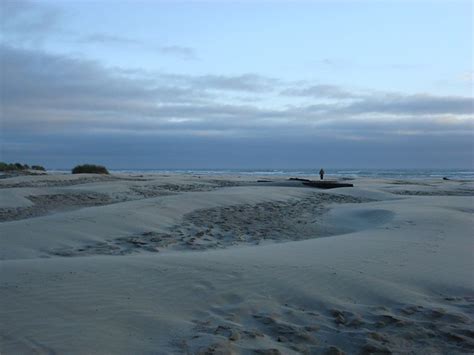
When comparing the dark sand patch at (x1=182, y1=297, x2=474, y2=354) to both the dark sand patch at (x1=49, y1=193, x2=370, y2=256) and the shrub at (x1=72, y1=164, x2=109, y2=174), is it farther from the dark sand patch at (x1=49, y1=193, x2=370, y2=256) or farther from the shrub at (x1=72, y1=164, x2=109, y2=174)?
the shrub at (x1=72, y1=164, x2=109, y2=174)

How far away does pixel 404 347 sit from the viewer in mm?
4332

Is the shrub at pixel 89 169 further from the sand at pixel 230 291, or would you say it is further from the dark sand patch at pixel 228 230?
the sand at pixel 230 291

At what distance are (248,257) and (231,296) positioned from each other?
1.82m

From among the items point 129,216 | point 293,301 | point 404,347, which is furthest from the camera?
point 129,216

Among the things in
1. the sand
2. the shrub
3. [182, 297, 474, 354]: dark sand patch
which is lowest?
[182, 297, 474, 354]: dark sand patch

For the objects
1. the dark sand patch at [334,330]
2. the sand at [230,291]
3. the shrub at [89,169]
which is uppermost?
the shrub at [89,169]

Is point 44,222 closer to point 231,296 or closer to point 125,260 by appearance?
point 125,260

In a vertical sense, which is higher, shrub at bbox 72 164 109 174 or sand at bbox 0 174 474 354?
shrub at bbox 72 164 109 174

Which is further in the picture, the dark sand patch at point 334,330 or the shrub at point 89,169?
the shrub at point 89,169

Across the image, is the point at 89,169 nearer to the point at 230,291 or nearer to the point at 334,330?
the point at 230,291

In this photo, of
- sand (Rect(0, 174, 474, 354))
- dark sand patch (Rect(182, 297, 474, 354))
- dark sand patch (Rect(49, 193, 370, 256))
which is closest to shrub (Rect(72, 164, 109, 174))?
dark sand patch (Rect(49, 193, 370, 256))

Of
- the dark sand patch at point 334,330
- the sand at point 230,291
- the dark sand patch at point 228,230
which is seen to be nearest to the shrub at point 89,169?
the dark sand patch at point 228,230

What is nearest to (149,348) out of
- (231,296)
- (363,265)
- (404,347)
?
(231,296)

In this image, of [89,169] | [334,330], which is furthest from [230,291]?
[89,169]
